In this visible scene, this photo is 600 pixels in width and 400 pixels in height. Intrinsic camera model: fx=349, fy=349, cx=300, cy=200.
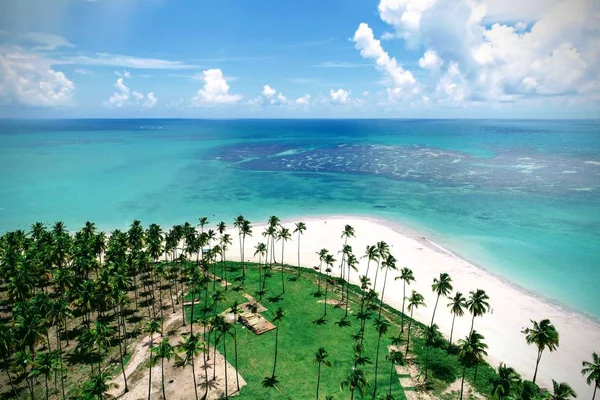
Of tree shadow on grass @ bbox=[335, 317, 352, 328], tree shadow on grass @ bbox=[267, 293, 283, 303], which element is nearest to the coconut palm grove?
tree shadow on grass @ bbox=[335, 317, 352, 328]

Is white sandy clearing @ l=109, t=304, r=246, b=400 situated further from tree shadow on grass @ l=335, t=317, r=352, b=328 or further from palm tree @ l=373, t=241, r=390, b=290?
palm tree @ l=373, t=241, r=390, b=290

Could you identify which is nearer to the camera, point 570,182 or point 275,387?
point 275,387

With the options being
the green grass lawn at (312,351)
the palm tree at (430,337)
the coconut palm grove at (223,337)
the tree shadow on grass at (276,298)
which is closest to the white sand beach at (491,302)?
the coconut palm grove at (223,337)

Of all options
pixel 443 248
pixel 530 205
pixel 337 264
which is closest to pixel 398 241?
pixel 443 248

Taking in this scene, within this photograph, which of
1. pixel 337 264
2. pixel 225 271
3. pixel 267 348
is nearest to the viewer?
pixel 267 348

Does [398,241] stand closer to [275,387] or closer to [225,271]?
[225,271]

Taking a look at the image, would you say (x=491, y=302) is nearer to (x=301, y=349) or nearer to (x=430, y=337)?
(x=430, y=337)

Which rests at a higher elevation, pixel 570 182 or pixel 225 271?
pixel 570 182

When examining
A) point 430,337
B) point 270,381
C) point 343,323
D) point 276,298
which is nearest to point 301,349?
point 270,381
